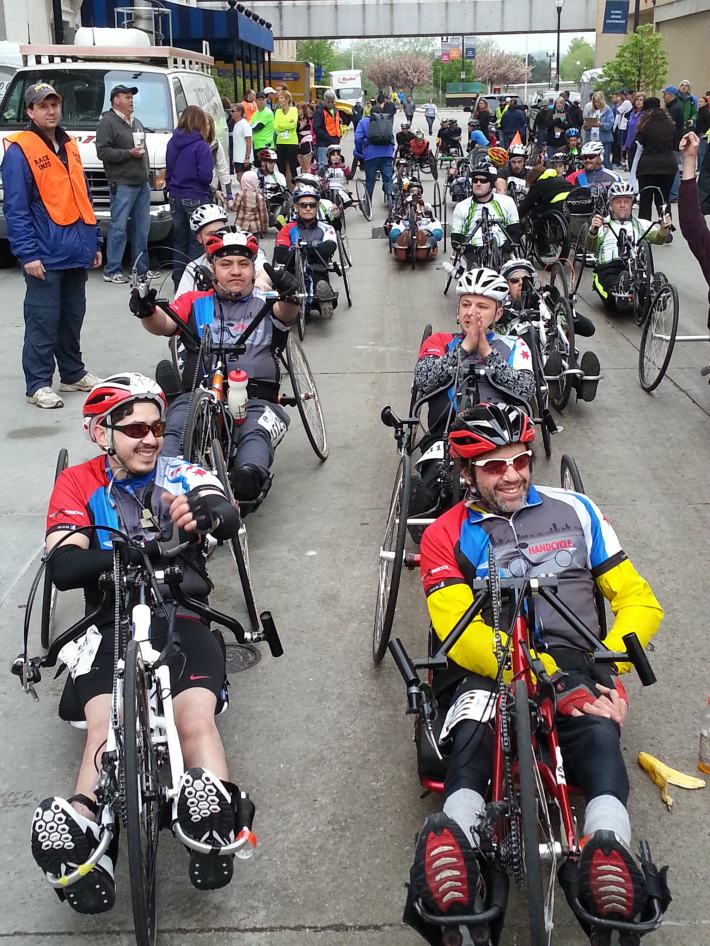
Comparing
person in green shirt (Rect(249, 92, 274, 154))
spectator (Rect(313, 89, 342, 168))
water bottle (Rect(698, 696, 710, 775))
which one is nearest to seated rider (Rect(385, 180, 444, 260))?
person in green shirt (Rect(249, 92, 274, 154))

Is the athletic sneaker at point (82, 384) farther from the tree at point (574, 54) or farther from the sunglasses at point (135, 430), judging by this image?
the tree at point (574, 54)

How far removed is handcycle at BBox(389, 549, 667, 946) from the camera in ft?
9.50

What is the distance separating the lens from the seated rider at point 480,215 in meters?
11.3

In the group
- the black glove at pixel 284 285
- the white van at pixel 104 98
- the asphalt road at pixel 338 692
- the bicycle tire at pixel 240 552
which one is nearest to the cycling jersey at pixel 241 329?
the black glove at pixel 284 285

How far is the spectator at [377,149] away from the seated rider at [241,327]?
45.9ft

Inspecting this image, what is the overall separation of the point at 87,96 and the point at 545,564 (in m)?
11.8

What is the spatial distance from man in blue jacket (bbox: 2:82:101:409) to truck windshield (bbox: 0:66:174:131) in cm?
579

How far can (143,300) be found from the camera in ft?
19.1

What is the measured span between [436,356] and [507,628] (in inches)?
117

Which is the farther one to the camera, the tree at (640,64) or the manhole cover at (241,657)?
the tree at (640,64)

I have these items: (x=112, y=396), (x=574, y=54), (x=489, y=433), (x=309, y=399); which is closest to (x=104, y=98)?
(x=309, y=399)

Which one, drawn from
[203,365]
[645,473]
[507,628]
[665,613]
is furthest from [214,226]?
[507,628]

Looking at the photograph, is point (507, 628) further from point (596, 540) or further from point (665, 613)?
point (665, 613)

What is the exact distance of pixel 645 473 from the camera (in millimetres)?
7141
